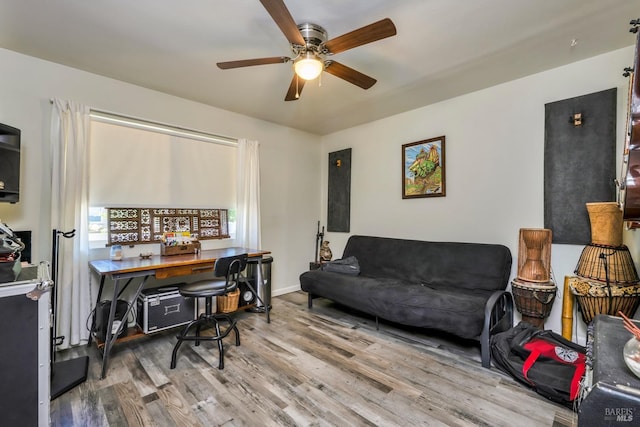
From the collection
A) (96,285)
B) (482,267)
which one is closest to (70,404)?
(96,285)

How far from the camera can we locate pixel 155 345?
100 inches

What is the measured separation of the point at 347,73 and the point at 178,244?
2.32m

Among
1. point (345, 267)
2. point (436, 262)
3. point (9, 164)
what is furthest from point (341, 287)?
point (9, 164)

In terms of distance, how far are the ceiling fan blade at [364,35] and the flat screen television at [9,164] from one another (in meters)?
2.25

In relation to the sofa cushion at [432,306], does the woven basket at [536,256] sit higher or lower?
higher

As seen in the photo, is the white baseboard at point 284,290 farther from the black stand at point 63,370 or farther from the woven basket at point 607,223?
the woven basket at point 607,223

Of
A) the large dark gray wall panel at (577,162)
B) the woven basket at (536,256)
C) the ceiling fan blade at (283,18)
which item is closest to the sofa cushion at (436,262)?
the woven basket at (536,256)

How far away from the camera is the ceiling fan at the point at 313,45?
159 centimetres

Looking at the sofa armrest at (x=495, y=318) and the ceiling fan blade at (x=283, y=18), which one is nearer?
the ceiling fan blade at (x=283, y=18)

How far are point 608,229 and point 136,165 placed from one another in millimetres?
4173

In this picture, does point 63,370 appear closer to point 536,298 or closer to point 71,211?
point 71,211

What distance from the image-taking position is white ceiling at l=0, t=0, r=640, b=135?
183 centimetres

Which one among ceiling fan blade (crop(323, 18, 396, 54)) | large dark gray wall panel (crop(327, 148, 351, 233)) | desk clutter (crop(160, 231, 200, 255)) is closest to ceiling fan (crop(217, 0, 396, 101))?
ceiling fan blade (crop(323, 18, 396, 54))

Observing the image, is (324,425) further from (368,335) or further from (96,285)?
(96,285)
